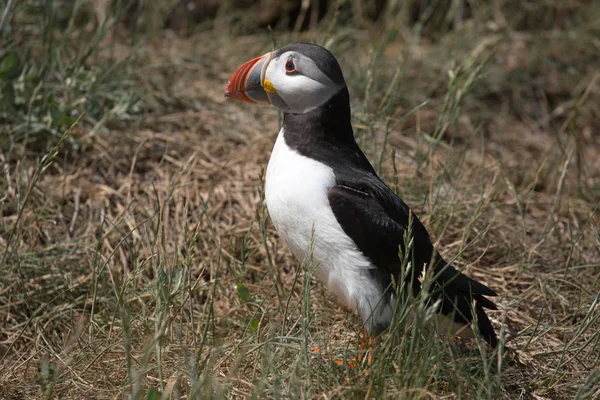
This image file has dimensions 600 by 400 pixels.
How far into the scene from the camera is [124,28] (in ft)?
18.0

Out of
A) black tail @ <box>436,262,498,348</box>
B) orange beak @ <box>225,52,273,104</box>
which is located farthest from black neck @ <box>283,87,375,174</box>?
black tail @ <box>436,262,498,348</box>

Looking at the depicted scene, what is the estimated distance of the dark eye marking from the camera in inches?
108

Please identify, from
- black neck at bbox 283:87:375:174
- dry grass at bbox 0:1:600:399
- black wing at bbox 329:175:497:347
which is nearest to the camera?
dry grass at bbox 0:1:600:399

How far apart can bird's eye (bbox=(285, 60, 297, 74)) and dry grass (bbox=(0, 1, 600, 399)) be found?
1.37 feet

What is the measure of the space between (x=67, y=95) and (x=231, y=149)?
0.94 meters

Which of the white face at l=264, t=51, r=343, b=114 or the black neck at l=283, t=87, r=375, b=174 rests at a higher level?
the white face at l=264, t=51, r=343, b=114

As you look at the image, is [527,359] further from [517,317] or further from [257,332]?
[257,332]

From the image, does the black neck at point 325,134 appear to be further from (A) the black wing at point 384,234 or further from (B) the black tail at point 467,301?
(B) the black tail at point 467,301

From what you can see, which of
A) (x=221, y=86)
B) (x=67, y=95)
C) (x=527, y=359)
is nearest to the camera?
(x=527, y=359)

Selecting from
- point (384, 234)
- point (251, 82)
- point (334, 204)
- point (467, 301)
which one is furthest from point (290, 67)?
point (467, 301)

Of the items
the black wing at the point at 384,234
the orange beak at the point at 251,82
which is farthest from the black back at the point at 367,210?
the orange beak at the point at 251,82

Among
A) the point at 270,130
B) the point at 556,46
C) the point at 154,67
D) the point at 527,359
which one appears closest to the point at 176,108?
the point at 154,67

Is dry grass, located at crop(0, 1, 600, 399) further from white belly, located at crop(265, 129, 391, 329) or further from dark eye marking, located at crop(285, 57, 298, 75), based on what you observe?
dark eye marking, located at crop(285, 57, 298, 75)

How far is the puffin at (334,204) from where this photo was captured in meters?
2.67
